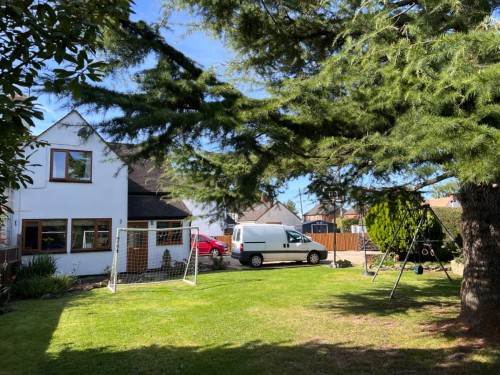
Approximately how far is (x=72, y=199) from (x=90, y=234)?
1.62 metres

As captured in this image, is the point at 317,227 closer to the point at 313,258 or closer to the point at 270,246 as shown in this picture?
the point at 313,258

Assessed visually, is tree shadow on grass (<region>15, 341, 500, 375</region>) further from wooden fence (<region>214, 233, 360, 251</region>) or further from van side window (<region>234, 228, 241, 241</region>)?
wooden fence (<region>214, 233, 360, 251</region>)

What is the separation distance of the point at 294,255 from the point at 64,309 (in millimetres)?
12863

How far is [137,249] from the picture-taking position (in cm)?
1756

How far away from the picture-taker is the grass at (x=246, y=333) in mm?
5277

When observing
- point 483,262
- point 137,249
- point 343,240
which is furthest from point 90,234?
point 343,240

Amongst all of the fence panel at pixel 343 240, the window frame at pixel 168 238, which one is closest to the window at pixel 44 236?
the window frame at pixel 168 238

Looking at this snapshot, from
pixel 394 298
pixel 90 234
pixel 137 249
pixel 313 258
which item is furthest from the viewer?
pixel 313 258

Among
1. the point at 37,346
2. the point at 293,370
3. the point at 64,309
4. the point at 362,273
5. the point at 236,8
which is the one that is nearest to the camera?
the point at 293,370

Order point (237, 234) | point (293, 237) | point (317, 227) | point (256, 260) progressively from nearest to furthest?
point (256, 260) < point (237, 234) < point (293, 237) < point (317, 227)

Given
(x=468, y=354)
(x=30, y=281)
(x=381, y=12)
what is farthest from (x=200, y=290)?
(x=381, y=12)

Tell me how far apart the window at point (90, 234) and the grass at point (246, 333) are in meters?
5.01

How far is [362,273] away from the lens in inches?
585

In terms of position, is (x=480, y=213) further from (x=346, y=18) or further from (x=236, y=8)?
(x=236, y=8)
